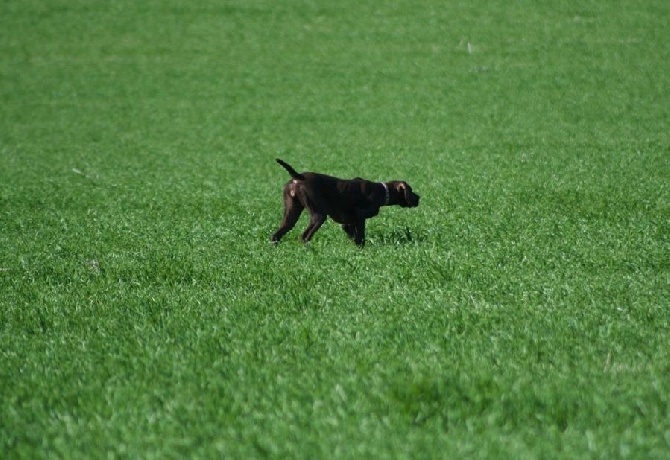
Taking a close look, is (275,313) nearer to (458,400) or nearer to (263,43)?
Answer: (458,400)

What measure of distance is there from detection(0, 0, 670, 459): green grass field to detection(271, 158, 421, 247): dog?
0.43 meters

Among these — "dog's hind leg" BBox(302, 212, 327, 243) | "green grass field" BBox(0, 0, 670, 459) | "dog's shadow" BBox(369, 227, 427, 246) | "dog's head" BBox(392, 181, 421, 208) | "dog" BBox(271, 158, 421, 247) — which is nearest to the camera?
"green grass field" BBox(0, 0, 670, 459)

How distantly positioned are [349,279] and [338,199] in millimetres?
1983

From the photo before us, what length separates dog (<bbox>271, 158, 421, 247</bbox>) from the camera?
36.3 feet

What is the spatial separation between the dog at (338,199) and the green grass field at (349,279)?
0.43 metres

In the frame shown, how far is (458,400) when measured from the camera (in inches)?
227

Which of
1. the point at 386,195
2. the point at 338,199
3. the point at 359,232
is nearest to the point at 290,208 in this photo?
the point at 338,199

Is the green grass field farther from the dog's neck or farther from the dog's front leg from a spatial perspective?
the dog's neck

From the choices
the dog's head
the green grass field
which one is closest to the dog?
the dog's head

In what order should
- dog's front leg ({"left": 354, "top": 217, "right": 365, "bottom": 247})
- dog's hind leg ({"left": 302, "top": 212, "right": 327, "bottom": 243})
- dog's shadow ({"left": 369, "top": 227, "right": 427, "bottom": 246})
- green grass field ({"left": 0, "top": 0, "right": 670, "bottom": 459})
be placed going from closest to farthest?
green grass field ({"left": 0, "top": 0, "right": 670, "bottom": 459})
dog's hind leg ({"left": 302, "top": 212, "right": 327, "bottom": 243})
dog's front leg ({"left": 354, "top": 217, "right": 365, "bottom": 247})
dog's shadow ({"left": 369, "top": 227, "right": 427, "bottom": 246})

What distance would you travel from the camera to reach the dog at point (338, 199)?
1107 centimetres

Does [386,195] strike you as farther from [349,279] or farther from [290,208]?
[349,279]

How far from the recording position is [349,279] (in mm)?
9406

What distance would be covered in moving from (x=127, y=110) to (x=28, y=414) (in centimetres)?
2837
